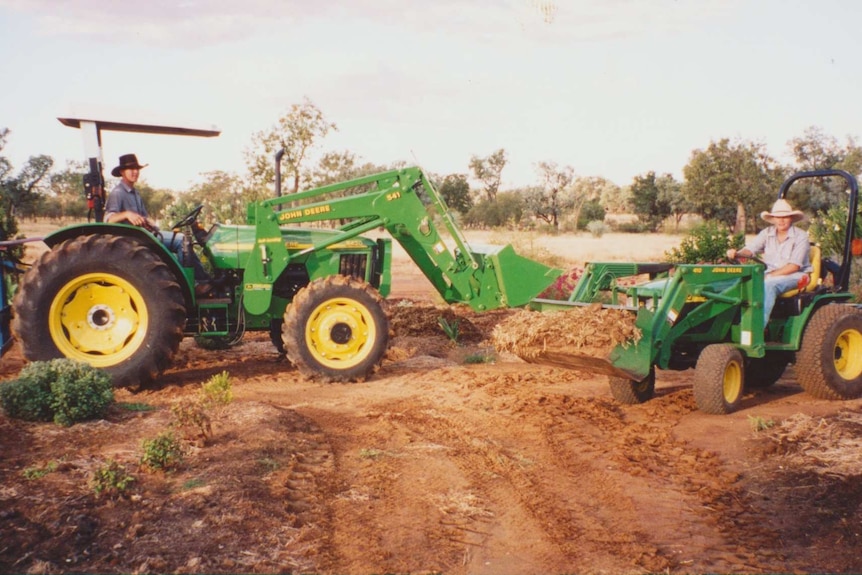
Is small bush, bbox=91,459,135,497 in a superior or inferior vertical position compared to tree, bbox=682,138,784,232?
inferior

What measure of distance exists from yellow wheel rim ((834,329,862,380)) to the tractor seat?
0.59 metres

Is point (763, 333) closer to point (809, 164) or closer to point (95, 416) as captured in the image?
point (95, 416)

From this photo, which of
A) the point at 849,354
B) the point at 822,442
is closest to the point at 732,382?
the point at 822,442

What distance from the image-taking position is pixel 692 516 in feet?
15.5

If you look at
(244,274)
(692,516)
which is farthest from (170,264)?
(692,516)

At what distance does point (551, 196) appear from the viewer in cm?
5325

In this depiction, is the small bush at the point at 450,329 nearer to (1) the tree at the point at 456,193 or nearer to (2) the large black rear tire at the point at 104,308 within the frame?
(2) the large black rear tire at the point at 104,308

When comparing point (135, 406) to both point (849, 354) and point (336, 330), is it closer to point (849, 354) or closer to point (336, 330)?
point (336, 330)

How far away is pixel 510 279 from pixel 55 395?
4.67 m

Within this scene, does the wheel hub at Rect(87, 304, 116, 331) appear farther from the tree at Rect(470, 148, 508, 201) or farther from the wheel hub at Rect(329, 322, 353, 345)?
the tree at Rect(470, 148, 508, 201)

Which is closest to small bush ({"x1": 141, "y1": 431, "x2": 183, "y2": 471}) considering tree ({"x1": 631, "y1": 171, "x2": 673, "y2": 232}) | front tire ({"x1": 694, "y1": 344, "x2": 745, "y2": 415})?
front tire ({"x1": 694, "y1": 344, "x2": 745, "y2": 415})

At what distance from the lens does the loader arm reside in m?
8.23

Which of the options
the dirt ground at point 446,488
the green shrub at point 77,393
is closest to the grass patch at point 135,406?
the dirt ground at point 446,488

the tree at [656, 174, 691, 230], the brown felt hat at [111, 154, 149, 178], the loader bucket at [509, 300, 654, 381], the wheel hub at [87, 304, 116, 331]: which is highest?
the tree at [656, 174, 691, 230]
